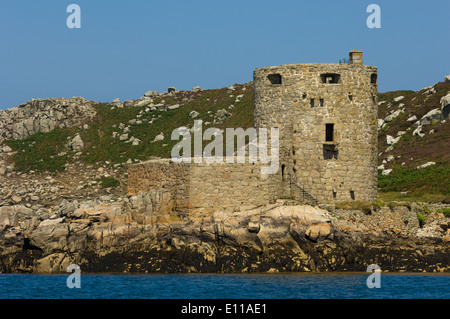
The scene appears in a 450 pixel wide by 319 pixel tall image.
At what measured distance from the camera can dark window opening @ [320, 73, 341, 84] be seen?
4478cm

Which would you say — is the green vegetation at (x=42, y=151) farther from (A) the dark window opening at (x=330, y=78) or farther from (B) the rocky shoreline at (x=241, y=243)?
(A) the dark window opening at (x=330, y=78)

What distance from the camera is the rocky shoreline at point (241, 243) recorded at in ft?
134

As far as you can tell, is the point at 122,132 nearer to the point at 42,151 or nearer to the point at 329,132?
the point at 42,151

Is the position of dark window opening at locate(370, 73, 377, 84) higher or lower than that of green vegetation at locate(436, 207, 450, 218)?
higher

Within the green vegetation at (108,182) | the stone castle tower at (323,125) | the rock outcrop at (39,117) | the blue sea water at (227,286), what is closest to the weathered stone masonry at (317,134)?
the stone castle tower at (323,125)

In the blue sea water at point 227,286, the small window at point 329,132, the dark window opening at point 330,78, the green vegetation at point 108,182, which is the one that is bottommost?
the blue sea water at point 227,286

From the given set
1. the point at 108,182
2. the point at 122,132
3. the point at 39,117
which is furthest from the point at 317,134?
the point at 39,117

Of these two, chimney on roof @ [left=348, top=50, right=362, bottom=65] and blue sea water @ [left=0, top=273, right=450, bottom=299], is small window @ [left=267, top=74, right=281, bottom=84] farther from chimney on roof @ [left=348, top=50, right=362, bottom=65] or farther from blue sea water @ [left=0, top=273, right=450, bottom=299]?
blue sea water @ [left=0, top=273, right=450, bottom=299]

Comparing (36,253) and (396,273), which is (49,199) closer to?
(36,253)

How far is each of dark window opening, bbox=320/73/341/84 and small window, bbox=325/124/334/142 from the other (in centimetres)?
227

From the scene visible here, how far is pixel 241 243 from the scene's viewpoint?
135 ft

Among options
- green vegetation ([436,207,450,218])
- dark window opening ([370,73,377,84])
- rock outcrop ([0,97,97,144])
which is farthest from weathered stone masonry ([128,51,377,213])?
rock outcrop ([0,97,97,144])

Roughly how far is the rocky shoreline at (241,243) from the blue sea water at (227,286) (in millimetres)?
961

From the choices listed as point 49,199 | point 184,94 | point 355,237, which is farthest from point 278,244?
point 184,94
